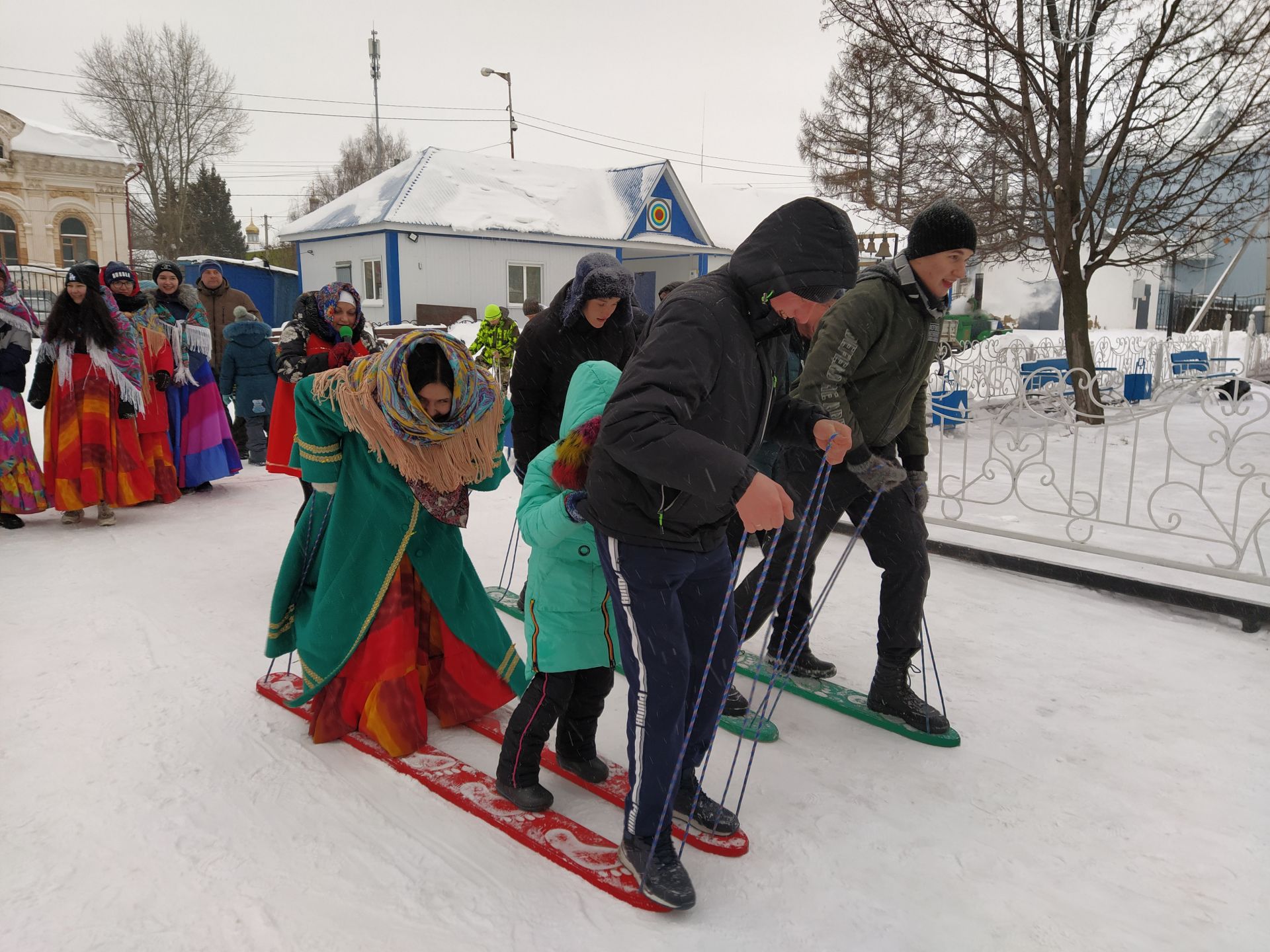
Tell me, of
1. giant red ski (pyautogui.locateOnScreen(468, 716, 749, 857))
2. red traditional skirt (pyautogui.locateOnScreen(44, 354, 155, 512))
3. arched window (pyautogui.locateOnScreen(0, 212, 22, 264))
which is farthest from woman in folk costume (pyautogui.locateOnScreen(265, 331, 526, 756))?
arched window (pyautogui.locateOnScreen(0, 212, 22, 264))

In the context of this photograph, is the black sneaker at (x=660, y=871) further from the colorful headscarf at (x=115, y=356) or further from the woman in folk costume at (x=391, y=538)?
the colorful headscarf at (x=115, y=356)

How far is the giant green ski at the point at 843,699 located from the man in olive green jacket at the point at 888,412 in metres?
0.04

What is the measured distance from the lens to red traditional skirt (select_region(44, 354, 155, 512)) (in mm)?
6109

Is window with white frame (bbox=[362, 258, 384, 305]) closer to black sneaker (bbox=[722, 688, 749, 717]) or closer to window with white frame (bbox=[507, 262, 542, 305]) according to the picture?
window with white frame (bbox=[507, 262, 542, 305])

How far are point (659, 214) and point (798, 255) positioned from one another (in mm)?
23293

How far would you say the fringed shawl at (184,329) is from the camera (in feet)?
22.7

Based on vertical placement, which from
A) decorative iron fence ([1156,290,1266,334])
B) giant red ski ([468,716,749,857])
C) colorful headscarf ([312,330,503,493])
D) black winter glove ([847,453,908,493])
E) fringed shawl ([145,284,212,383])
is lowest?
giant red ski ([468,716,749,857])

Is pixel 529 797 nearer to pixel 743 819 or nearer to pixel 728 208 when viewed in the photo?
pixel 743 819

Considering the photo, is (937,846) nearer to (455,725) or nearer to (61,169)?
(455,725)

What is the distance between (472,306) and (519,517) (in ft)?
65.5

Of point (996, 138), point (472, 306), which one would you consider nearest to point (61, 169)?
point (472, 306)

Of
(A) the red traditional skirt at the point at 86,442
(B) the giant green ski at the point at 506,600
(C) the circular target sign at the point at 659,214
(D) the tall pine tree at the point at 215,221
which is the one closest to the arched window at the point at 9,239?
(D) the tall pine tree at the point at 215,221

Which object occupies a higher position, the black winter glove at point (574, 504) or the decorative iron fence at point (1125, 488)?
the black winter glove at point (574, 504)

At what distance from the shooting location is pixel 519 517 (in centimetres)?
264
